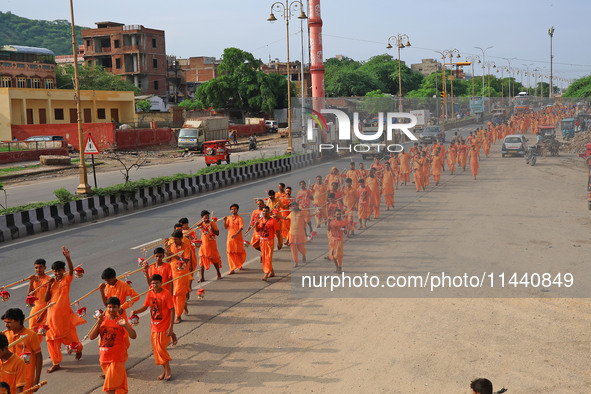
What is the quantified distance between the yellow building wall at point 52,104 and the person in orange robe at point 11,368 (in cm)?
4106

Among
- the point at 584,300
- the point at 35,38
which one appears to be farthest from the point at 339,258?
the point at 35,38

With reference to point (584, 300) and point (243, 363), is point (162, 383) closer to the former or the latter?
point (243, 363)

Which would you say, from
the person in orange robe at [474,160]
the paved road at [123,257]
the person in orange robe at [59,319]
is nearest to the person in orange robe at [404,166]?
the paved road at [123,257]

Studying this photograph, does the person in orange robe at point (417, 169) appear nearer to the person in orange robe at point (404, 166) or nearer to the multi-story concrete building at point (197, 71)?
the person in orange robe at point (404, 166)

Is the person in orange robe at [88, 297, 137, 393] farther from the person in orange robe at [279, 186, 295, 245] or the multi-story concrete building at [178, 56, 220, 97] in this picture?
the multi-story concrete building at [178, 56, 220, 97]

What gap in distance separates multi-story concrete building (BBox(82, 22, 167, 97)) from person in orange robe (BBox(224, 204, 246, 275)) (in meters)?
61.6

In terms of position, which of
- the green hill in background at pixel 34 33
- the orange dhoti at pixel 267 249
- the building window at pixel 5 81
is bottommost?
the orange dhoti at pixel 267 249

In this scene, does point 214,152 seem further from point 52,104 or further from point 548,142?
point 52,104

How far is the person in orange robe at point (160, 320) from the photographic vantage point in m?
6.74

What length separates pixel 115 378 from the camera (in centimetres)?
596

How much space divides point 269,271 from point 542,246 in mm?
5759

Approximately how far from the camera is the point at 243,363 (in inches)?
284

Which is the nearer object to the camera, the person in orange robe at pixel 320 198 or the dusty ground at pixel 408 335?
the dusty ground at pixel 408 335

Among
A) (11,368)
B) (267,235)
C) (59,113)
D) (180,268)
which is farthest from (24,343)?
(59,113)
